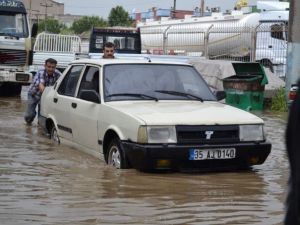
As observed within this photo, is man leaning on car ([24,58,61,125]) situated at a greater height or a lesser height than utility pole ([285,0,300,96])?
lesser

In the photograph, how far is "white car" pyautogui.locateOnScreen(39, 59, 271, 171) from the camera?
21.8ft

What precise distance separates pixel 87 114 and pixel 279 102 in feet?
31.1

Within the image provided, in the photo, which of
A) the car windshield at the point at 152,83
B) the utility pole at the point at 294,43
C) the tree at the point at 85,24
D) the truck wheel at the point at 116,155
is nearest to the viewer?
the truck wheel at the point at 116,155

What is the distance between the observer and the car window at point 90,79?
8.04m

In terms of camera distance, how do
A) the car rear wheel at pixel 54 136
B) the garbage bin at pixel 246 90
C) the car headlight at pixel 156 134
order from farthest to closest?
1. the garbage bin at pixel 246 90
2. the car rear wheel at pixel 54 136
3. the car headlight at pixel 156 134

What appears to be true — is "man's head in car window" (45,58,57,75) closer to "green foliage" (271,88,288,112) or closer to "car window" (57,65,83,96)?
"car window" (57,65,83,96)

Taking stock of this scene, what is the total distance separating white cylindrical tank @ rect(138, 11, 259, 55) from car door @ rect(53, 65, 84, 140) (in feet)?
42.3

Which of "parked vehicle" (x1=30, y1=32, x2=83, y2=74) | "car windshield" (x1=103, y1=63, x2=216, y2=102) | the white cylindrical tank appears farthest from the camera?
the white cylindrical tank

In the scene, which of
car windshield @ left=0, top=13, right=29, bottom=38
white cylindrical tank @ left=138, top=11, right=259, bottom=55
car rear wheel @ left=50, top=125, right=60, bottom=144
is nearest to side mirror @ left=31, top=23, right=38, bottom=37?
car windshield @ left=0, top=13, right=29, bottom=38

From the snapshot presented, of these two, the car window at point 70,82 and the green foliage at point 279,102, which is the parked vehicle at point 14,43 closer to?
the green foliage at point 279,102

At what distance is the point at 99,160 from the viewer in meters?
7.69

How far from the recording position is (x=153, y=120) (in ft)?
21.7

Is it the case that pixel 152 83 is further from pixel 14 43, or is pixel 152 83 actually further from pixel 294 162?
pixel 14 43

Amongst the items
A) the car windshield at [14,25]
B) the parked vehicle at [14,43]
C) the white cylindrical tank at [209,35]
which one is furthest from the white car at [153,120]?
the white cylindrical tank at [209,35]
